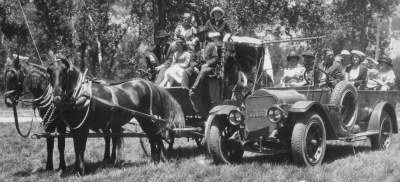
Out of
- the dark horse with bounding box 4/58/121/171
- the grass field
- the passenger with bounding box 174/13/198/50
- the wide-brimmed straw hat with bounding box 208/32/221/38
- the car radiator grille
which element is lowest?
the grass field

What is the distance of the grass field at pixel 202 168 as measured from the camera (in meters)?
7.50

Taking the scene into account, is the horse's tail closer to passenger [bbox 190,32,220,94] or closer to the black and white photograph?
the black and white photograph

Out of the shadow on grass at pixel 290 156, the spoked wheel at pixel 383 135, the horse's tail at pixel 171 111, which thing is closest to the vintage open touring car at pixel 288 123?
the shadow on grass at pixel 290 156

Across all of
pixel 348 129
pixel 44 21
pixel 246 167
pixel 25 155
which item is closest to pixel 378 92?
pixel 348 129

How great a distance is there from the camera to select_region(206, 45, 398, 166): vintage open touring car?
8.14 m

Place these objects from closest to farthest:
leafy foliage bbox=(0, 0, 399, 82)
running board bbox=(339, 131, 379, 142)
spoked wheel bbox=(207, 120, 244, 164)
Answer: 1. spoked wheel bbox=(207, 120, 244, 164)
2. running board bbox=(339, 131, 379, 142)
3. leafy foliage bbox=(0, 0, 399, 82)

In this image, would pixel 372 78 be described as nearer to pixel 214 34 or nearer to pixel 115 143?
pixel 214 34

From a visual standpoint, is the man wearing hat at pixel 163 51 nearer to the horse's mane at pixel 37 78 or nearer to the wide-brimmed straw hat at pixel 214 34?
the wide-brimmed straw hat at pixel 214 34

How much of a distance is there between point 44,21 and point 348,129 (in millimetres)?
26262

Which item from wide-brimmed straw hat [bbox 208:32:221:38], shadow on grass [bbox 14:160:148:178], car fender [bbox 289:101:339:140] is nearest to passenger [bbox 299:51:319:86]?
car fender [bbox 289:101:339:140]

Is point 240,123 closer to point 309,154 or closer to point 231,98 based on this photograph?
point 309,154

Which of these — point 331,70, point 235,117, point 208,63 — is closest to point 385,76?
point 331,70

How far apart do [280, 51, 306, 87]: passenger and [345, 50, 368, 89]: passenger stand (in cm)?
118

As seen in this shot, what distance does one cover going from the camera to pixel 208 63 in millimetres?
9977
